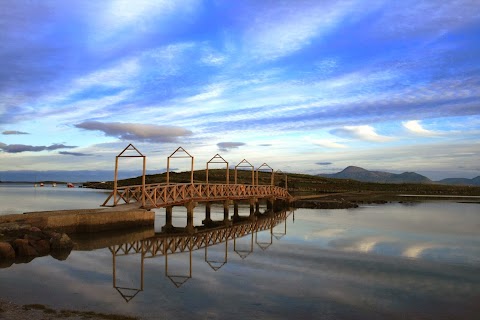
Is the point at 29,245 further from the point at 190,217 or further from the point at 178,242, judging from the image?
the point at 190,217

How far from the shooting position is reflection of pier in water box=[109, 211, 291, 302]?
521 inches

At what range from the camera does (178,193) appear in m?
28.1

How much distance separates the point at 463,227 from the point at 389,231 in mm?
6360

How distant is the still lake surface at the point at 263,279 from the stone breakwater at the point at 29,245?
50 cm

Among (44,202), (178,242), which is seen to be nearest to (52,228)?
(178,242)

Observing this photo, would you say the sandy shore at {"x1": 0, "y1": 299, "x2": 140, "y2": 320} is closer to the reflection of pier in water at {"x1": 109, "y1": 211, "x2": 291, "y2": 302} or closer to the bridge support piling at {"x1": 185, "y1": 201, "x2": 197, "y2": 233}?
the reflection of pier in water at {"x1": 109, "y1": 211, "x2": 291, "y2": 302}

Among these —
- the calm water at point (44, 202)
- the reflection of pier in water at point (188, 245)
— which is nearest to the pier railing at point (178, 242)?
the reflection of pier in water at point (188, 245)

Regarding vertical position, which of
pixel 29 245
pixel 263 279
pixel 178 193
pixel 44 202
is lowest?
pixel 263 279

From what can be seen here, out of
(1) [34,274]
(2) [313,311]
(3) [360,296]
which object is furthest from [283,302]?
(1) [34,274]

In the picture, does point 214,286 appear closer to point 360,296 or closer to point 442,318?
point 360,296

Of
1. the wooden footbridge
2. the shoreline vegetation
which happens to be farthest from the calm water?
the shoreline vegetation

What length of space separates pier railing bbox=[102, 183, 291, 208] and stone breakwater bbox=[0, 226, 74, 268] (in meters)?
6.29

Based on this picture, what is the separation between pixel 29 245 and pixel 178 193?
13.0m

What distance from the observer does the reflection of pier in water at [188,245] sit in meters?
13.2
